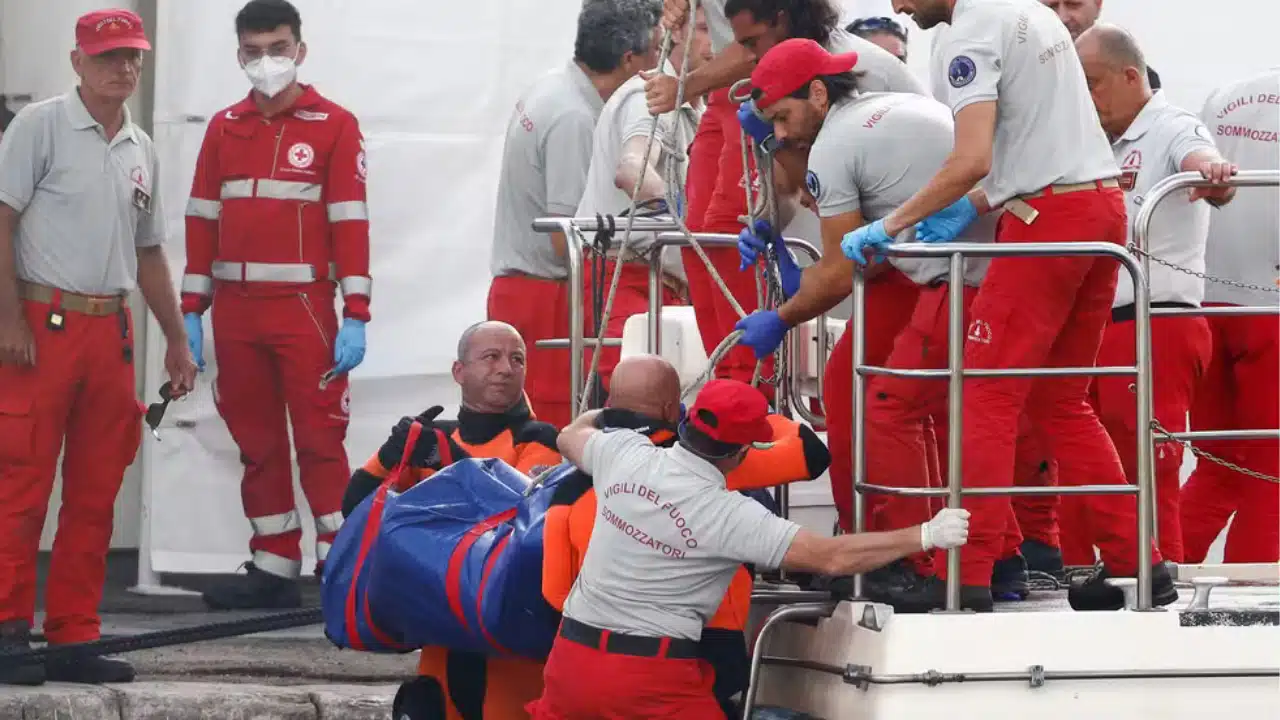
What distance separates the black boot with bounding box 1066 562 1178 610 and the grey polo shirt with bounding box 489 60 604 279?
3364 mm

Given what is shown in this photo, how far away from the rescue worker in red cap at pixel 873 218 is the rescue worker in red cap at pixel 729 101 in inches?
8.3

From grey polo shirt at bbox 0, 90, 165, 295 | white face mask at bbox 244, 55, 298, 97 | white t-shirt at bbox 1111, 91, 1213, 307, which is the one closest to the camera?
white t-shirt at bbox 1111, 91, 1213, 307

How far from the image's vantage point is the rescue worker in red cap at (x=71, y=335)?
8688 mm

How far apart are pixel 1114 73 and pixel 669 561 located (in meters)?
2.76

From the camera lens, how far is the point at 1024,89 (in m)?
6.32

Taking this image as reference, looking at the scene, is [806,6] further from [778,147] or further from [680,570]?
[680,570]

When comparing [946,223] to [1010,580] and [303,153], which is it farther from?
[303,153]

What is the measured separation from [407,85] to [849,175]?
3709mm

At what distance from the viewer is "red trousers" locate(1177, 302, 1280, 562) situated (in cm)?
800

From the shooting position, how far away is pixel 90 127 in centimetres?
895

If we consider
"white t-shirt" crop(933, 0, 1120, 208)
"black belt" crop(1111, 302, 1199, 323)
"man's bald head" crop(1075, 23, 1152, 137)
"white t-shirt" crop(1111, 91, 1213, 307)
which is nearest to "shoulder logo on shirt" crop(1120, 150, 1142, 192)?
"white t-shirt" crop(1111, 91, 1213, 307)

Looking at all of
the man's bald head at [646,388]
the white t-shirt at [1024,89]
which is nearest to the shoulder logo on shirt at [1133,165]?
the white t-shirt at [1024,89]

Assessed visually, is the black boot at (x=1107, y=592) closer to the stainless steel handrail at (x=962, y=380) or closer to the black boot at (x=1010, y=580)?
the stainless steel handrail at (x=962, y=380)

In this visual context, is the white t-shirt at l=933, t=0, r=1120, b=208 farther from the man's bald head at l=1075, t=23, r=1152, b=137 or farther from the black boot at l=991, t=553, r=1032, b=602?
the man's bald head at l=1075, t=23, r=1152, b=137
